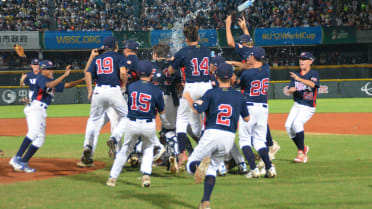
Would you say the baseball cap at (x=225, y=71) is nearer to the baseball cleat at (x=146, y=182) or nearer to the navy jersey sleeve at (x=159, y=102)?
the navy jersey sleeve at (x=159, y=102)

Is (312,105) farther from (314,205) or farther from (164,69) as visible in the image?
(314,205)

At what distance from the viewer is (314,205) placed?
600cm

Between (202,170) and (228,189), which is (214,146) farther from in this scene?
(228,189)

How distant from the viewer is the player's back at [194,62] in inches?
328

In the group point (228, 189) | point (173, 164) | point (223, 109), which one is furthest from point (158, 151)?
point (223, 109)

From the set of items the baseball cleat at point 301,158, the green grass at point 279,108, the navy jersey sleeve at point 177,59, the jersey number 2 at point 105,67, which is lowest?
the green grass at point 279,108

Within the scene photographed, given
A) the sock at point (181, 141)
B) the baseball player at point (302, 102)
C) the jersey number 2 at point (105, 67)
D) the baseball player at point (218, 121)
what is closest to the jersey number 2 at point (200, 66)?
the sock at point (181, 141)

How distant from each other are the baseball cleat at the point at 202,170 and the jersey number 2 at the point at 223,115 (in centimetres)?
54

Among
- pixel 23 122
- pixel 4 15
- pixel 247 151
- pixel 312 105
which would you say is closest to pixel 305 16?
pixel 4 15

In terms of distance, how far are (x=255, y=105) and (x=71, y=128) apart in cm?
994

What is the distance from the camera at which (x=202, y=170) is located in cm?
559

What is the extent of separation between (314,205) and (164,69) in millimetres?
3868

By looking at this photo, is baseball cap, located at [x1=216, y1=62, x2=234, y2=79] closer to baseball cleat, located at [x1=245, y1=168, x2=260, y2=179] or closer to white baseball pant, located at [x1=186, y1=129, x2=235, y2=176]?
white baseball pant, located at [x1=186, y1=129, x2=235, y2=176]

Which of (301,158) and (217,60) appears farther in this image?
(301,158)
